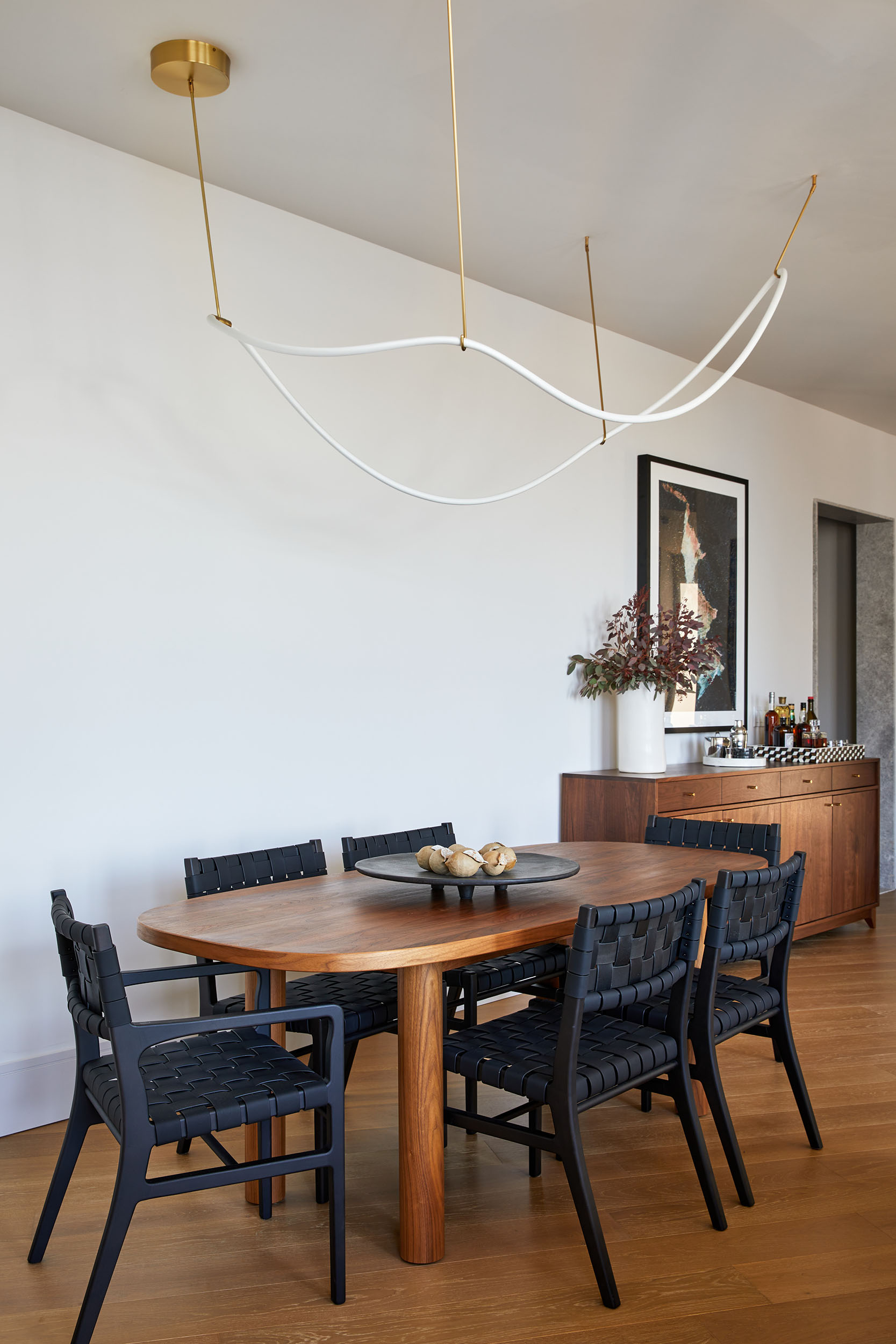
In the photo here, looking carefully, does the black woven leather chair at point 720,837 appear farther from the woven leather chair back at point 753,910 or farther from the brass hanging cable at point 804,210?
the brass hanging cable at point 804,210

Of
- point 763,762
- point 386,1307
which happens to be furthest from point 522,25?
point 763,762

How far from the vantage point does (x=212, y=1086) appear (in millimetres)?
2029

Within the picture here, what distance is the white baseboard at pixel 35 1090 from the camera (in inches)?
117

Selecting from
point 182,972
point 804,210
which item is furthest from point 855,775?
point 182,972

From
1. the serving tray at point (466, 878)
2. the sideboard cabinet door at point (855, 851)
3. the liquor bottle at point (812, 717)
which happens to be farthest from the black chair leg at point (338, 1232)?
the liquor bottle at point (812, 717)

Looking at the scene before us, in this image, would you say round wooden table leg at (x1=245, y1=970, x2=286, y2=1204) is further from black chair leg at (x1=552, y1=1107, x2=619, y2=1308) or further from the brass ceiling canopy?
the brass ceiling canopy

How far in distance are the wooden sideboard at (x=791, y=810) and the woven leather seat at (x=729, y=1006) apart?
1.54 metres

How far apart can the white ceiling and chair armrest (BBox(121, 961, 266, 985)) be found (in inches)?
95.0

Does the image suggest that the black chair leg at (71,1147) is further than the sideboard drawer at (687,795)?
No

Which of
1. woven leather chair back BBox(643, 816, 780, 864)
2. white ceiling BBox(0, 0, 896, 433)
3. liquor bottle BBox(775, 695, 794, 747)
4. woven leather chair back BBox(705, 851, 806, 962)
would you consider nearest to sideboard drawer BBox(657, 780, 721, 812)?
woven leather chair back BBox(643, 816, 780, 864)

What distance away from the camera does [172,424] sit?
3.40 m

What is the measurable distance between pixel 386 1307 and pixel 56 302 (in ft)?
9.33

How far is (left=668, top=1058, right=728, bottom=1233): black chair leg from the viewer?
242 centimetres

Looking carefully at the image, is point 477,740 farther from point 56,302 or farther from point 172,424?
point 56,302
